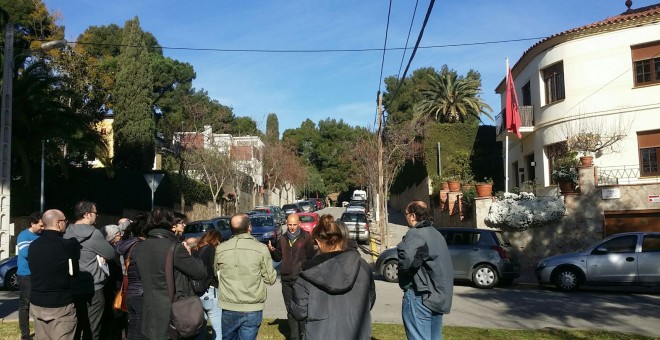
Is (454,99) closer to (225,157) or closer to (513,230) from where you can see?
(225,157)

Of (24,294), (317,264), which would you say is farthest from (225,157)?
(317,264)

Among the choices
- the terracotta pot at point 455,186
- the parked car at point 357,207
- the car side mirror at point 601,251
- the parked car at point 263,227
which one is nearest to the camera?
the car side mirror at point 601,251

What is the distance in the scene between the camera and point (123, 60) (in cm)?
3547

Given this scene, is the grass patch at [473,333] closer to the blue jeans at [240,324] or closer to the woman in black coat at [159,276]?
the blue jeans at [240,324]

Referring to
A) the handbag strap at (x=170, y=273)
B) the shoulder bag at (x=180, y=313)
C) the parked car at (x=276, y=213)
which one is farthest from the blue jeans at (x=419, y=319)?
the parked car at (x=276, y=213)

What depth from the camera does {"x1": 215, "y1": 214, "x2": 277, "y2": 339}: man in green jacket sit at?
18.3ft

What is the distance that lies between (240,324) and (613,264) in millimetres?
10815

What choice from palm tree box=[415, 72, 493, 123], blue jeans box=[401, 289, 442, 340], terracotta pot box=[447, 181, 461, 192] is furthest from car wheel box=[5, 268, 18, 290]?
palm tree box=[415, 72, 493, 123]

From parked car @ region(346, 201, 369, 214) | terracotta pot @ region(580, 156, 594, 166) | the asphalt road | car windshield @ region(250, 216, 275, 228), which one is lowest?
the asphalt road

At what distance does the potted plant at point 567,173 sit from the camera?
1930 centimetres

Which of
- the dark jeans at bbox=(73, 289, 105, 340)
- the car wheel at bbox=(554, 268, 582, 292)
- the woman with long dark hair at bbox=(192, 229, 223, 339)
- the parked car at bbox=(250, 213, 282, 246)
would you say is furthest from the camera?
the parked car at bbox=(250, 213, 282, 246)

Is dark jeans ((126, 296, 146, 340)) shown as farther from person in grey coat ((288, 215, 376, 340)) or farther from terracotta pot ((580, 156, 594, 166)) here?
terracotta pot ((580, 156, 594, 166))

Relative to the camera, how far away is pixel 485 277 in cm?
1453

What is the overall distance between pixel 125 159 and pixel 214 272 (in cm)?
3000
